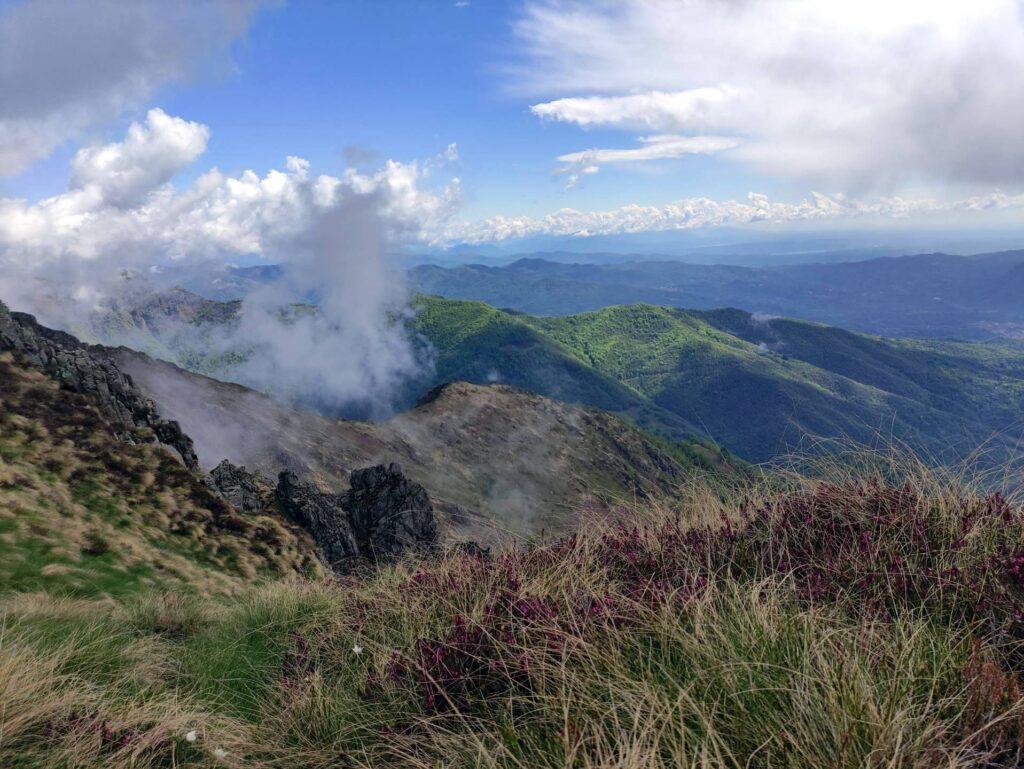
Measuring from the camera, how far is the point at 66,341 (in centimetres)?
6341

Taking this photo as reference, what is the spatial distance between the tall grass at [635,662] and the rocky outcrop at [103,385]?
33.8 m

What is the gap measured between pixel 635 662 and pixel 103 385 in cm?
4494

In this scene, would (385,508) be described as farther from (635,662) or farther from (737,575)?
(635,662)

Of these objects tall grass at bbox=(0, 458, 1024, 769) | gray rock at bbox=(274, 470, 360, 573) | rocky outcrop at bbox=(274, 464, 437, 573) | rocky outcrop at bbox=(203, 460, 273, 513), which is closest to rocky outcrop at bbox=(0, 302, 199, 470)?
rocky outcrop at bbox=(203, 460, 273, 513)

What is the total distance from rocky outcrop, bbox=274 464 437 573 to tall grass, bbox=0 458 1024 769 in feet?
128

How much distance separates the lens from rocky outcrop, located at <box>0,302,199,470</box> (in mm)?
34188

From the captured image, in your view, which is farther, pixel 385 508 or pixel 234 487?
pixel 385 508

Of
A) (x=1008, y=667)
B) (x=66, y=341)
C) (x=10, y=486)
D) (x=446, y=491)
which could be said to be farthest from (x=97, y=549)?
(x=446, y=491)

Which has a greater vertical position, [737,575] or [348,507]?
[737,575]

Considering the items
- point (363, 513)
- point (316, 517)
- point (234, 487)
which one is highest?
point (234, 487)

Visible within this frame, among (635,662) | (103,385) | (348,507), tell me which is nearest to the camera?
(635,662)

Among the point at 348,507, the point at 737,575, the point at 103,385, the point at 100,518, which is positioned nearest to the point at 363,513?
the point at 348,507

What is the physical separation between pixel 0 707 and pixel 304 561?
98.7 feet

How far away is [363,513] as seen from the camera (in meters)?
56.8
